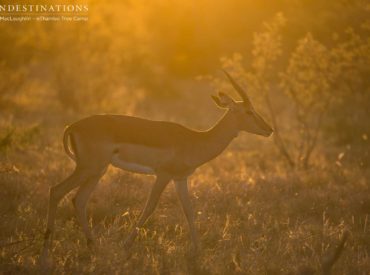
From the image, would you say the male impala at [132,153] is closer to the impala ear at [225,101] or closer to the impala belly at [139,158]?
the impala belly at [139,158]

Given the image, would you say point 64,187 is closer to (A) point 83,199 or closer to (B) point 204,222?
(A) point 83,199

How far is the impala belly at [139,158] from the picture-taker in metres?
7.83

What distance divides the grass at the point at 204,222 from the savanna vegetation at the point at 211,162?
0.09 ft

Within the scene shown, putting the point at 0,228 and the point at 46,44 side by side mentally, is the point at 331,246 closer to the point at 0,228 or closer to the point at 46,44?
the point at 0,228

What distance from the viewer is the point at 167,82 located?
2955cm

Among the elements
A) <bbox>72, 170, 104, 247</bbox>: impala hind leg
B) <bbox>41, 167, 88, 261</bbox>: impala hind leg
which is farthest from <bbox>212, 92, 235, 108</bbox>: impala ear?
<bbox>41, 167, 88, 261</bbox>: impala hind leg

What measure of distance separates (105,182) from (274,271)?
4.30 meters

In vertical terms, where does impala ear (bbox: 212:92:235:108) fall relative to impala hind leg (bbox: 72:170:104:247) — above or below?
above

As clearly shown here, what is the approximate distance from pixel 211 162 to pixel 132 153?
268 inches

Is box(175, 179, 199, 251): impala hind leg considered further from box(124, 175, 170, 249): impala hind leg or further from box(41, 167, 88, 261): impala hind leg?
box(41, 167, 88, 261): impala hind leg

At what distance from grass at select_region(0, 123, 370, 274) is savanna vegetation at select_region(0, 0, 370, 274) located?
0.09ft

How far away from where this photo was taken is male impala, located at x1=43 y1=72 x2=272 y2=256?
7582 millimetres

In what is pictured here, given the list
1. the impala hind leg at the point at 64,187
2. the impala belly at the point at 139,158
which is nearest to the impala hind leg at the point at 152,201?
the impala belly at the point at 139,158

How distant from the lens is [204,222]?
884 centimetres
